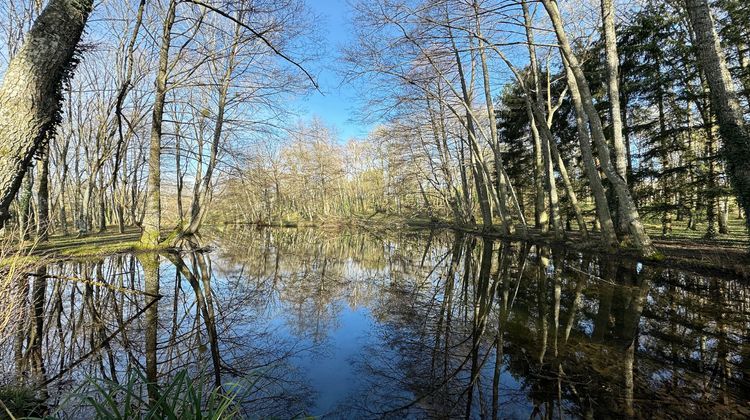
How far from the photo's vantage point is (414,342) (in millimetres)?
4816

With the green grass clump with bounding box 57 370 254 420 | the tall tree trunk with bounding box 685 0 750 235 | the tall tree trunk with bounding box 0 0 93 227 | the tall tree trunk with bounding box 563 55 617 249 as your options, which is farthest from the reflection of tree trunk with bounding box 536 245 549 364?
the tall tree trunk with bounding box 0 0 93 227

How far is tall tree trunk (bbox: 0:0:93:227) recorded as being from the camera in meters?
2.29

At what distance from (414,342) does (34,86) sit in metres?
4.75

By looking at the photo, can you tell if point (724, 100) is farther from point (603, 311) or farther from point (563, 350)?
point (563, 350)

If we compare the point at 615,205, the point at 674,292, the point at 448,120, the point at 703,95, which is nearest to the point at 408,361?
the point at 674,292

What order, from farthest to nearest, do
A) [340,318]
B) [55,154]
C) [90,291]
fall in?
[55,154] < [90,291] < [340,318]

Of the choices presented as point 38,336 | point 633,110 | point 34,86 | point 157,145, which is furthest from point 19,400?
point 633,110

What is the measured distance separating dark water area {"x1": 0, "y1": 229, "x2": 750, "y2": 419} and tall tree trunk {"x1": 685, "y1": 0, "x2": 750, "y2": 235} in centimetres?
298

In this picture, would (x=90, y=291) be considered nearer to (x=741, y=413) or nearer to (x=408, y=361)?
(x=408, y=361)

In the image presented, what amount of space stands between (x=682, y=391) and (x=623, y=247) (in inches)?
360

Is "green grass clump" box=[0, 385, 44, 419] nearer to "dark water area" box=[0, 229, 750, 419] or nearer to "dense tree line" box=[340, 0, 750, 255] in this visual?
"dark water area" box=[0, 229, 750, 419]

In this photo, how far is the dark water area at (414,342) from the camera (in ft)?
10.5

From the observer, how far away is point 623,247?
10797 millimetres

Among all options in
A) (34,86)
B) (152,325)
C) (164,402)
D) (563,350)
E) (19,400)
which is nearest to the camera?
(164,402)
